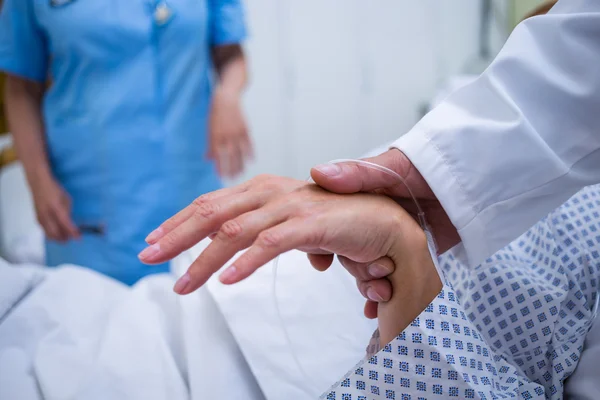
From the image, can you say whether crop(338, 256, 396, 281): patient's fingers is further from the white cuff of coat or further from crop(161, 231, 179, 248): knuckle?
crop(161, 231, 179, 248): knuckle

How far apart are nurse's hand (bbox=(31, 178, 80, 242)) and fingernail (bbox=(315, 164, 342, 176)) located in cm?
92

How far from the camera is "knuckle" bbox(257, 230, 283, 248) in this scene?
0.58m

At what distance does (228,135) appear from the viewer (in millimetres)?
1446

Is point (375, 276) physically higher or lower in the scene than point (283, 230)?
lower

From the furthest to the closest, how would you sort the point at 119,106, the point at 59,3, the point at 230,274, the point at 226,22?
the point at 226,22, the point at 119,106, the point at 59,3, the point at 230,274

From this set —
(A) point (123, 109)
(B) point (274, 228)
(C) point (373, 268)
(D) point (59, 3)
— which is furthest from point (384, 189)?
(D) point (59, 3)

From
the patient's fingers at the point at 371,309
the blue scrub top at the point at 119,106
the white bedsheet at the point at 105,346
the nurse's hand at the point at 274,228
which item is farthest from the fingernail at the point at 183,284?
the blue scrub top at the point at 119,106

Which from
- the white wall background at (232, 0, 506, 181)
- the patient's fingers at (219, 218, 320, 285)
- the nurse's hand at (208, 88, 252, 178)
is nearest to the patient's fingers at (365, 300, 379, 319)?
the patient's fingers at (219, 218, 320, 285)

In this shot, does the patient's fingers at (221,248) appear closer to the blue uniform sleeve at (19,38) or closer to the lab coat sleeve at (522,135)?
the lab coat sleeve at (522,135)

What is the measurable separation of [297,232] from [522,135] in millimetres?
334

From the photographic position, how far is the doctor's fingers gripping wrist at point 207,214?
2.04ft

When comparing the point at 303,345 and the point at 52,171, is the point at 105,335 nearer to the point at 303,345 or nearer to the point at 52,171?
the point at 303,345

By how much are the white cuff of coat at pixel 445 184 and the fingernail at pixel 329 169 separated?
0.36 feet

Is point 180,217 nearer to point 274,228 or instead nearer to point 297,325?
point 274,228
